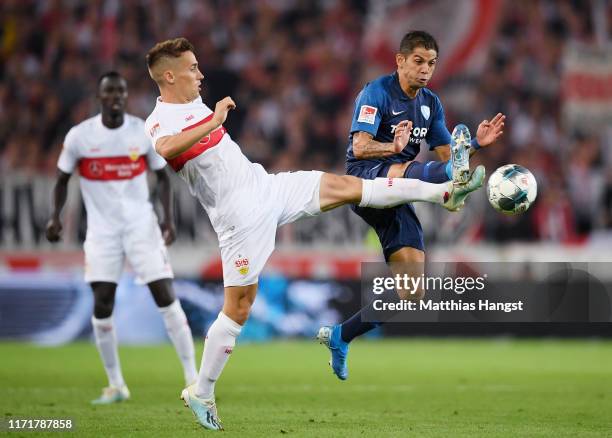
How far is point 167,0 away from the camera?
20.1m

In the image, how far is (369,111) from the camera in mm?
7996

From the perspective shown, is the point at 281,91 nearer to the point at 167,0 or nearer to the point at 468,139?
the point at 167,0

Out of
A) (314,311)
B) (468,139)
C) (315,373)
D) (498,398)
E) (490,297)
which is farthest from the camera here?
(314,311)

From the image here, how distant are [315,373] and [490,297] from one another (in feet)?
12.9

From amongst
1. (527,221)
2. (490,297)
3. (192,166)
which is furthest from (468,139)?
(527,221)

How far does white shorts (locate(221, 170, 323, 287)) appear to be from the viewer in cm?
720

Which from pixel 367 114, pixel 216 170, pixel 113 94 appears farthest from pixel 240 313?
pixel 113 94

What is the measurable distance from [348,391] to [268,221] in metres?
3.27

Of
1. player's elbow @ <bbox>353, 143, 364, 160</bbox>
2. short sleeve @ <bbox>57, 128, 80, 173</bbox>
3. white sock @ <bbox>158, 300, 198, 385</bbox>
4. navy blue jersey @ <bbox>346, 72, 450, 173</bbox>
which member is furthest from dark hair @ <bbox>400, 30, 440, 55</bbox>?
short sleeve @ <bbox>57, 128, 80, 173</bbox>

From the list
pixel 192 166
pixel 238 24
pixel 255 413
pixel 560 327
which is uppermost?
pixel 238 24

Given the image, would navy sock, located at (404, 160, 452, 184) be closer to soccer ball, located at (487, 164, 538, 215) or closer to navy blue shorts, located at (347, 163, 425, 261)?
soccer ball, located at (487, 164, 538, 215)

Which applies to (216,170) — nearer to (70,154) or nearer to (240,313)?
(240,313)

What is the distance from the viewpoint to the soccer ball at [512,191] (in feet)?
24.3

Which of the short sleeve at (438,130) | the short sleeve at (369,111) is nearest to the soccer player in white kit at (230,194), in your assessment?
the short sleeve at (369,111)
